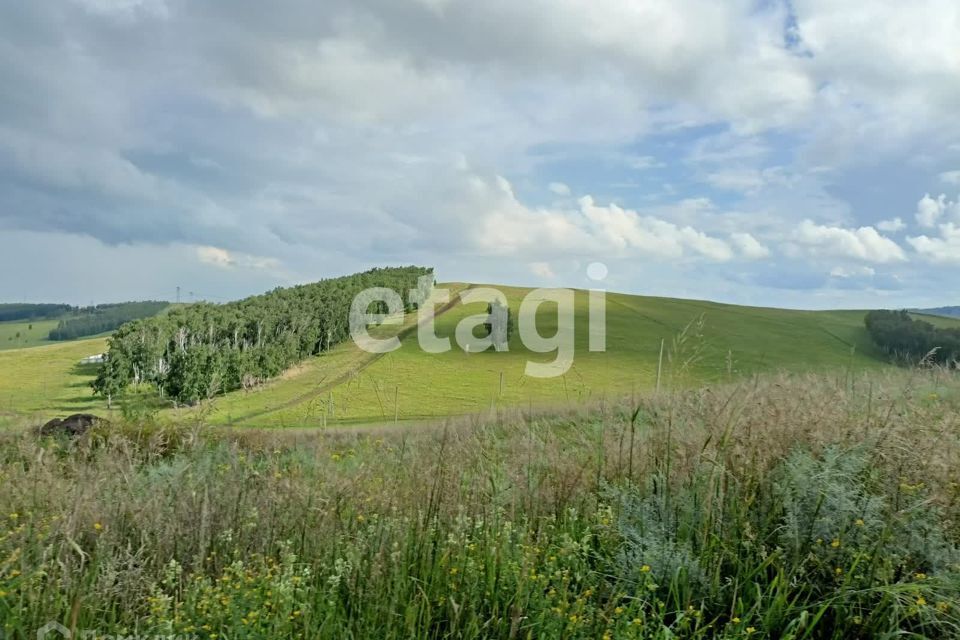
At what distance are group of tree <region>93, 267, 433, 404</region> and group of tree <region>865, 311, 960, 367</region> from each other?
6999cm

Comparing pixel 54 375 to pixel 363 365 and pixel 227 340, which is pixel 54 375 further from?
pixel 363 365

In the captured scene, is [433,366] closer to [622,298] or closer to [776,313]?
[622,298]

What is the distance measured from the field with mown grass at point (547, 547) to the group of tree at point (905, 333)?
81.2 meters

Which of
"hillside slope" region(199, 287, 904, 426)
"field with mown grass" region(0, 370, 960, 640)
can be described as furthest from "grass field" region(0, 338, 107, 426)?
"field with mown grass" region(0, 370, 960, 640)

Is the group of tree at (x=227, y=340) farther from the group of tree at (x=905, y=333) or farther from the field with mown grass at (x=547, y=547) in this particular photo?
the group of tree at (x=905, y=333)

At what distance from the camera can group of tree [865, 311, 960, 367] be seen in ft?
251

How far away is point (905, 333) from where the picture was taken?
277ft

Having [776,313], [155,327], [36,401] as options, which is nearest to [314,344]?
[155,327]

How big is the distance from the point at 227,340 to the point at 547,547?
8384cm

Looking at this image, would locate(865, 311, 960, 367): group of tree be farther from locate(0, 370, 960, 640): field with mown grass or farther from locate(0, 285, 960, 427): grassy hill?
locate(0, 370, 960, 640): field with mown grass

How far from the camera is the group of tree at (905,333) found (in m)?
76.6

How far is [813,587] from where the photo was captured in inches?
152

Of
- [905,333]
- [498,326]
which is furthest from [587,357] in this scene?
[905,333]

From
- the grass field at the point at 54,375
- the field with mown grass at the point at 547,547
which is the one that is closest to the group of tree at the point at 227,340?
the grass field at the point at 54,375
